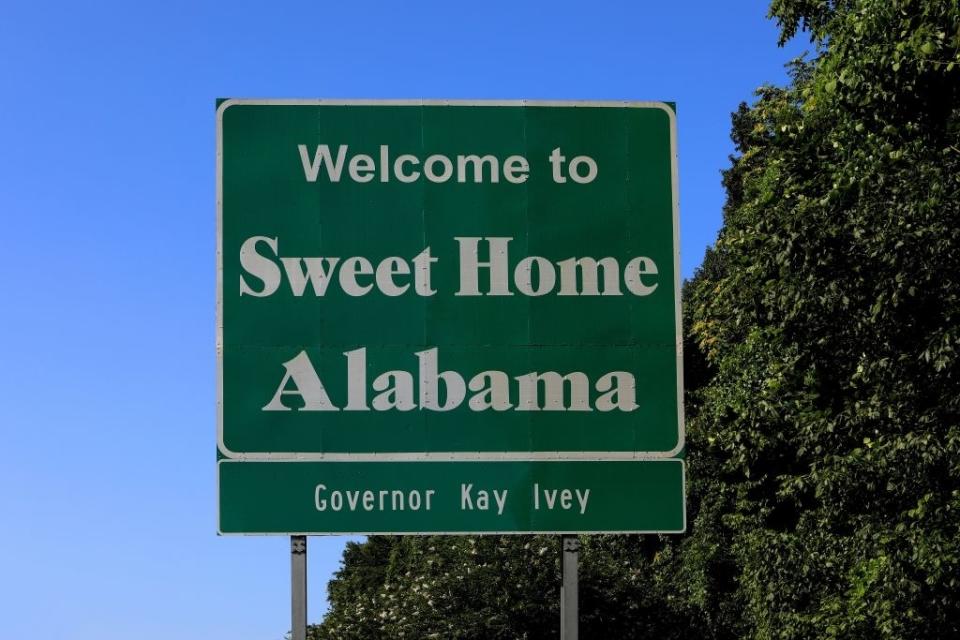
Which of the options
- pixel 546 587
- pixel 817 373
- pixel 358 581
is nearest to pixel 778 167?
pixel 817 373

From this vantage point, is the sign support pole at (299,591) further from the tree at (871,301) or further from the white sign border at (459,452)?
the tree at (871,301)

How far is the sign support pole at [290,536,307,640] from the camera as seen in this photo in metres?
9.45

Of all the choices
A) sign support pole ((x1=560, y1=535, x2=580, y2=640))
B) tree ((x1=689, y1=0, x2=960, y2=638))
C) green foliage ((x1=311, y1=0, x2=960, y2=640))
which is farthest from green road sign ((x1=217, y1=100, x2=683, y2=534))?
green foliage ((x1=311, y1=0, x2=960, y2=640))

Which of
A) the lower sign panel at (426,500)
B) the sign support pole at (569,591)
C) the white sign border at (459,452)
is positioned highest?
the white sign border at (459,452)

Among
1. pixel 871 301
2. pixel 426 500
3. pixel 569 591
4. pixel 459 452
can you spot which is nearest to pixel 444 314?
pixel 459 452

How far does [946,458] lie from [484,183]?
12208 mm

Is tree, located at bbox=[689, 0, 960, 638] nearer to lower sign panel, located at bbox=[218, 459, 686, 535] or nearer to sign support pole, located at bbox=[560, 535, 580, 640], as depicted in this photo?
lower sign panel, located at bbox=[218, 459, 686, 535]

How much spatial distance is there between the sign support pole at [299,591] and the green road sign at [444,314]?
0.22 m

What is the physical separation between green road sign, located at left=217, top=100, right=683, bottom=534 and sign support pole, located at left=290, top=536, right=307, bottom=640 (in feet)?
0.72

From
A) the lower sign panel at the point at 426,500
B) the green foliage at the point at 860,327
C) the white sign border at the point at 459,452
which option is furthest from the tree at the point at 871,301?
the lower sign panel at the point at 426,500

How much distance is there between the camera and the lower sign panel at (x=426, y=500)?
9742mm

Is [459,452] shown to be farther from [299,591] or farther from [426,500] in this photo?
[299,591]

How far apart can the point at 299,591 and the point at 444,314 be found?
193 cm

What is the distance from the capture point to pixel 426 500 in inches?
384
